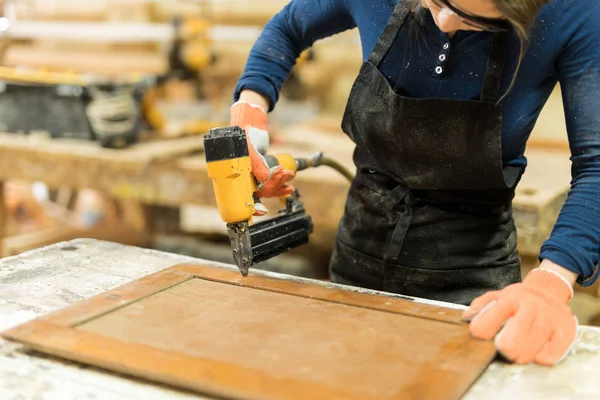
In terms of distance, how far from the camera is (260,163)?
1.44 metres

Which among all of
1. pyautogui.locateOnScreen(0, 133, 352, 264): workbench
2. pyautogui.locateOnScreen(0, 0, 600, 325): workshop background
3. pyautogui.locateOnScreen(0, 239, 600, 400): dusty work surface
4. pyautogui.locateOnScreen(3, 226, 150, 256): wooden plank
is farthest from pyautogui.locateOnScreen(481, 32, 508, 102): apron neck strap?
pyautogui.locateOnScreen(3, 226, 150, 256): wooden plank

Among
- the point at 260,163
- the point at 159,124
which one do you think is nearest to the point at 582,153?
the point at 260,163

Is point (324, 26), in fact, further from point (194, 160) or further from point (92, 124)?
point (92, 124)

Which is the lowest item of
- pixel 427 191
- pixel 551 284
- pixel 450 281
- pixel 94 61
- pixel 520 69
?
pixel 450 281

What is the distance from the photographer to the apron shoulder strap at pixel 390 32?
1.44 m

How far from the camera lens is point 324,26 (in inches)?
64.7

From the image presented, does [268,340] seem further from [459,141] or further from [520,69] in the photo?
[520,69]

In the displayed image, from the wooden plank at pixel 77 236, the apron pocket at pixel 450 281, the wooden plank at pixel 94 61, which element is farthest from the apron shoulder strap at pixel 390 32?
the wooden plank at pixel 77 236

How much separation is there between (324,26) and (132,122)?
147 centimetres

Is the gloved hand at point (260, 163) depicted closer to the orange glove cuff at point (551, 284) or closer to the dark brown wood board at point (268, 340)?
the dark brown wood board at point (268, 340)

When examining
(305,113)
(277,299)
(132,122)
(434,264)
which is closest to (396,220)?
(434,264)

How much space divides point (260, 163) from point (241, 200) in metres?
0.12

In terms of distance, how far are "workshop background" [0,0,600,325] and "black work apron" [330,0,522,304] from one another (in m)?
0.57

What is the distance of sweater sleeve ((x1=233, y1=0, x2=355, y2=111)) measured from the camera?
1.62 m
